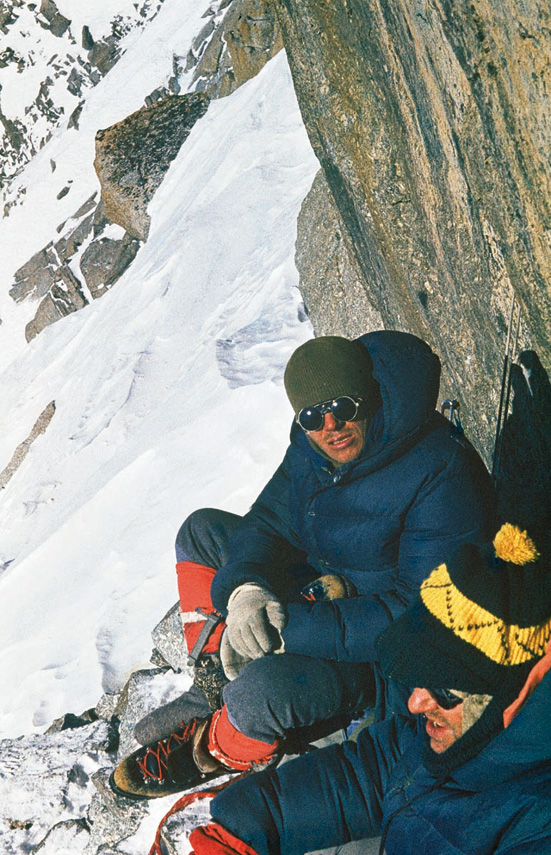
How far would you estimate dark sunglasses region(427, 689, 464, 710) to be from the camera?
1521 mm

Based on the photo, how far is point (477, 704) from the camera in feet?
4.79

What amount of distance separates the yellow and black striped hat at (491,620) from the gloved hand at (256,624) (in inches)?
34.9

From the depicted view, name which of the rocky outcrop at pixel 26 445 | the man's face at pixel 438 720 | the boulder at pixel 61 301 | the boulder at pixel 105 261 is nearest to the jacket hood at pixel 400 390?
the man's face at pixel 438 720

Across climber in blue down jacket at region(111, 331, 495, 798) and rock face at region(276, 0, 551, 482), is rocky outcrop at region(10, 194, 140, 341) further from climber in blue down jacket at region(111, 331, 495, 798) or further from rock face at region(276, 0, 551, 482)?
climber in blue down jacket at region(111, 331, 495, 798)

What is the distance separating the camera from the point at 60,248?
22.7 m

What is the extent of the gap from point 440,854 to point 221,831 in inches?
26.8

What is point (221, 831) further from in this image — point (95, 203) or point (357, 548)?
point (95, 203)

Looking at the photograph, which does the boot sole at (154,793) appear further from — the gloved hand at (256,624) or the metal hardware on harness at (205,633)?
the gloved hand at (256,624)

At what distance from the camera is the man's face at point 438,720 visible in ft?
5.02

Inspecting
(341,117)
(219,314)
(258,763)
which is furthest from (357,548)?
(219,314)

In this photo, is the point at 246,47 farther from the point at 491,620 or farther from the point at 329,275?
the point at 491,620

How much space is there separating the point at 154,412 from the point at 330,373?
4.99 m

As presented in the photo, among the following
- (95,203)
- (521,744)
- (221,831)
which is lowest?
(95,203)

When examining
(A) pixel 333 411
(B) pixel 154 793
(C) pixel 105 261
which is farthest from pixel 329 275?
(C) pixel 105 261
